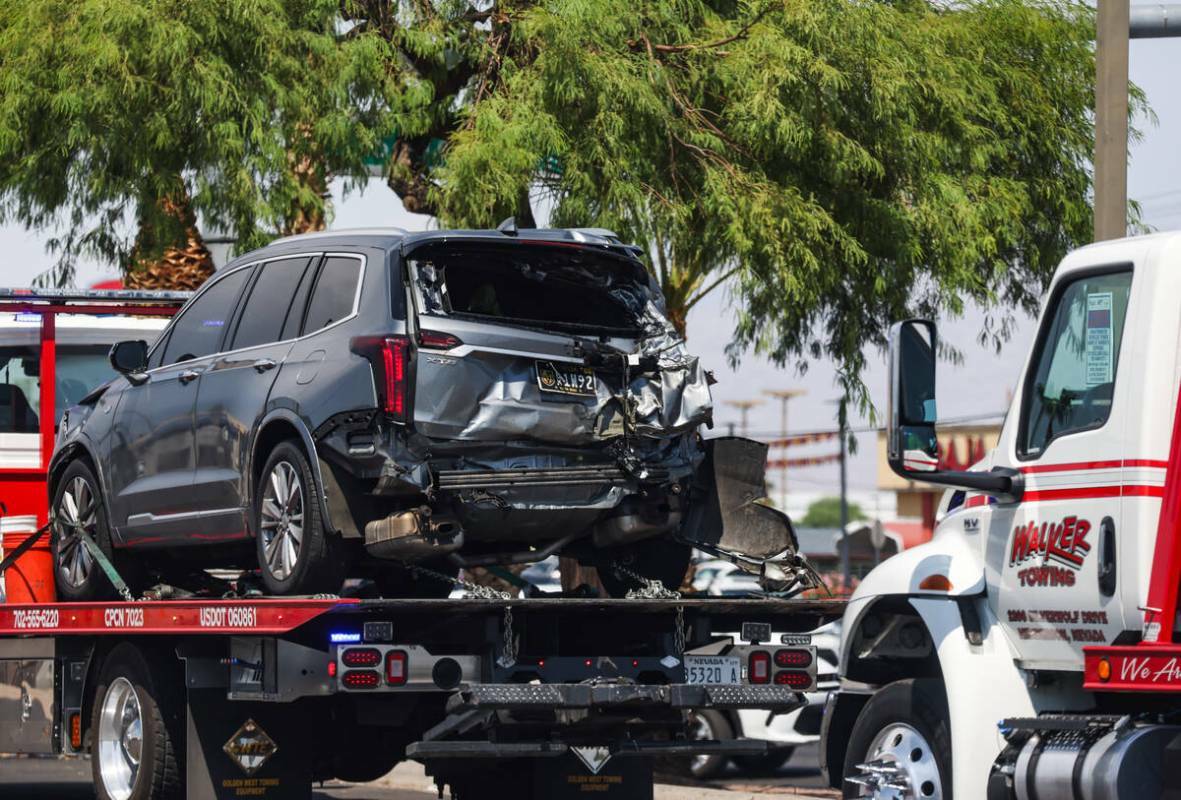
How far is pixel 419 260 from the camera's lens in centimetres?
909

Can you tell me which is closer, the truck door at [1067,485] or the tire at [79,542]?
the truck door at [1067,485]

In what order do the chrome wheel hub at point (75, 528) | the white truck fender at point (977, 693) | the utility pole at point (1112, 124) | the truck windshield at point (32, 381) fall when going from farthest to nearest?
the truck windshield at point (32, 381), the utility pole at point (1112, 124), the chrome wheel hub at point (75, 528), the white truck fender at point (977, 693)

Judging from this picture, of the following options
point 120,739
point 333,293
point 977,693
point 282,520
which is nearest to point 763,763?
point 120,739

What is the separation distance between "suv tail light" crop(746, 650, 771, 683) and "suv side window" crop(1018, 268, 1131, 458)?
2.44 m

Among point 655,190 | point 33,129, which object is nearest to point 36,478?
point 33,129

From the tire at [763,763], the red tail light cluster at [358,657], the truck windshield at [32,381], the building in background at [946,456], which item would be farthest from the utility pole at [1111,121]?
the building in background at [946,456]

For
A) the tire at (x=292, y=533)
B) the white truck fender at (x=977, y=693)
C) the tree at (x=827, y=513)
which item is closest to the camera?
the white truck fender at (x=977, y=693)

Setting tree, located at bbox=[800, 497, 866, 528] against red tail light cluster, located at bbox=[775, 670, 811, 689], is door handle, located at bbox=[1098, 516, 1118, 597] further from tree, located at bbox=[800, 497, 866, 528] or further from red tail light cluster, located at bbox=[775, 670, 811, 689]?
tree, located at bbox=[800, 497, 866, 528]

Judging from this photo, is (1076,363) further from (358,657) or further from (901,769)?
(358,657)

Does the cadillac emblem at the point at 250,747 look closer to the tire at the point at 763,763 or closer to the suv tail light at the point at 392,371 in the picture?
the suv tail light at the point at 392,371

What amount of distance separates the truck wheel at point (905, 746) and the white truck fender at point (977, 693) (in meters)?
0.09

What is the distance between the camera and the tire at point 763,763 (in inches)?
662

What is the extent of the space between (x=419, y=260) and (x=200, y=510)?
1.82 metres

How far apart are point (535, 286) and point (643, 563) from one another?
5.36 feet
